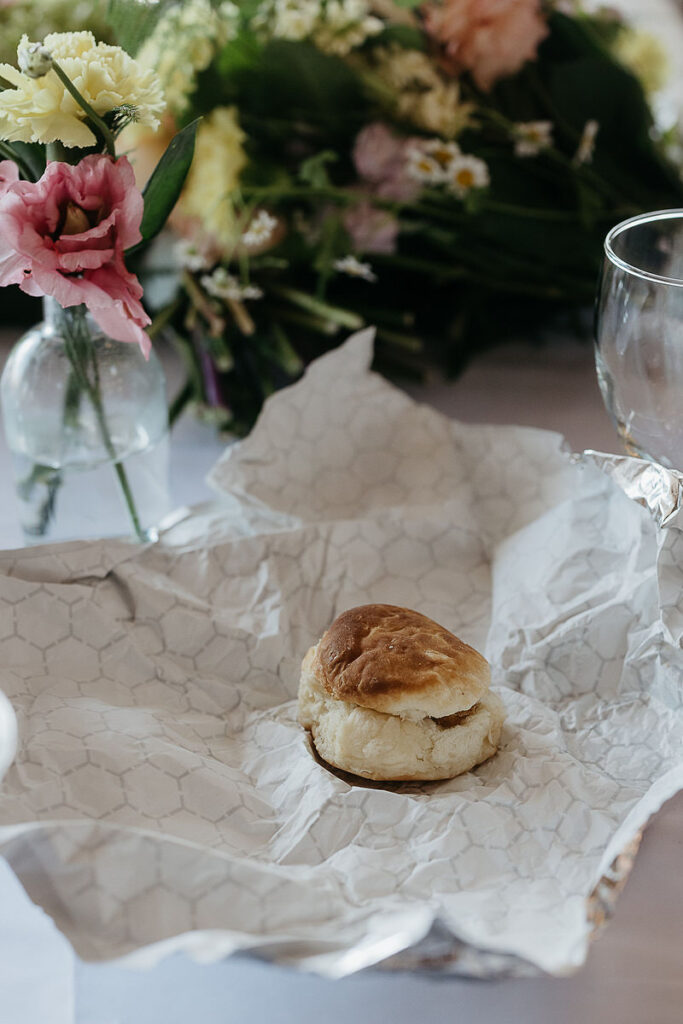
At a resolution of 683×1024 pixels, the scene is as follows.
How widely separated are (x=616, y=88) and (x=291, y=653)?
613 millimetres

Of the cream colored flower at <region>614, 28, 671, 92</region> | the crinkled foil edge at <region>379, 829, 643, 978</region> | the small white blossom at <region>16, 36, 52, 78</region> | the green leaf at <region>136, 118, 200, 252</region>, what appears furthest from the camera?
the cream colored flower at <region>614, 28, 671, 92</region>

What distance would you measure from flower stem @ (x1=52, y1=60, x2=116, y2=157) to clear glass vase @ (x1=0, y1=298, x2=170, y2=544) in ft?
0.41

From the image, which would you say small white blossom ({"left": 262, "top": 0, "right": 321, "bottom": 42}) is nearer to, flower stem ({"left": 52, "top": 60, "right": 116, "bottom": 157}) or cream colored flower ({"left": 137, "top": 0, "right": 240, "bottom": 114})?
cream colored flower ({"left": 137, "top": 0, "right": 240, "bottom": 114})

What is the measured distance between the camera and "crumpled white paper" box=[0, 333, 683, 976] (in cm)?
45

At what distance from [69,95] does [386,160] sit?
0.41 meters

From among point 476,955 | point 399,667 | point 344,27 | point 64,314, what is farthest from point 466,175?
point 476,955

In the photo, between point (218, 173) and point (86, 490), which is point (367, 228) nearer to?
point (218, 173)

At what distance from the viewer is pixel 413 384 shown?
997 mm

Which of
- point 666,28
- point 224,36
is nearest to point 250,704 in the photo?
point 224,36

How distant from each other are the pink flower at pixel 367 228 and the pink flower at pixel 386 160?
0.06ft

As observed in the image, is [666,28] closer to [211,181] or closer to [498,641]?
[211,181]

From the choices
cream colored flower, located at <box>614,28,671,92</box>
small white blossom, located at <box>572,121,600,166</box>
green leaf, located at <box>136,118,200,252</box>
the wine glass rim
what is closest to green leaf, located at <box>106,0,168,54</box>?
green leaf, located at <box>136,118,200,252</box>

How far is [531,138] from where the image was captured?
0.94m

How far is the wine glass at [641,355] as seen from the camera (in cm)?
63
